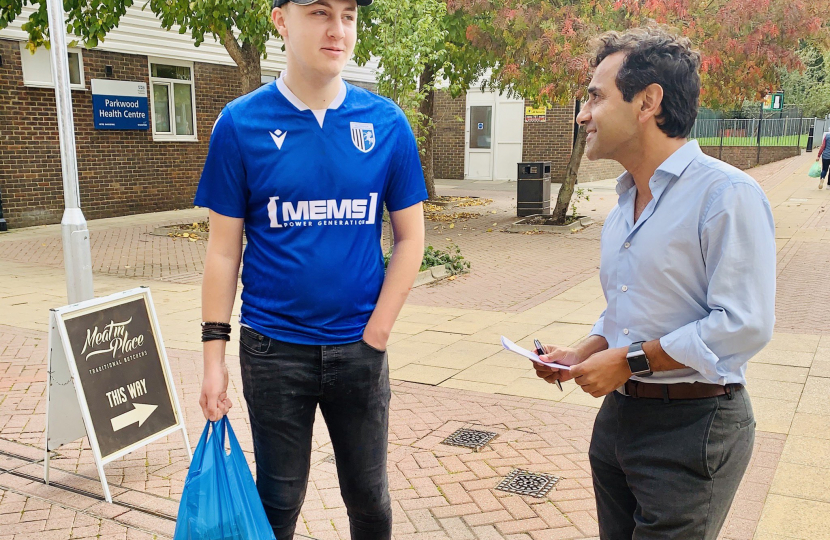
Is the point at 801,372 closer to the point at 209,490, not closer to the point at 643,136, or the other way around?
the point at 643,136

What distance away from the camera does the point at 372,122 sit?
2268 mm

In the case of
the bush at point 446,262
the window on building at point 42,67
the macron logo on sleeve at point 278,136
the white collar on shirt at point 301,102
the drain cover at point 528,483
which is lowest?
the bush at point 446,262

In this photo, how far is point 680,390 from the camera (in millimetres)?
1868

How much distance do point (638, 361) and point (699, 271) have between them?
0.87ft

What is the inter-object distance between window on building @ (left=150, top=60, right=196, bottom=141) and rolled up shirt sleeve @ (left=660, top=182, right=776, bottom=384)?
15.6m

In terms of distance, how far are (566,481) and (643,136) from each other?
2.50m

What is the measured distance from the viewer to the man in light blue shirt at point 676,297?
1.72 meters

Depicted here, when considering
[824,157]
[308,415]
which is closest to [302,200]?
[308,415]

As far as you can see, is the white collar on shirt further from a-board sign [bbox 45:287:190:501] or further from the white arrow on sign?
the white arrow on sign

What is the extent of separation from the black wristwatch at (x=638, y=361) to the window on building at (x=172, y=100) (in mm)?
15497

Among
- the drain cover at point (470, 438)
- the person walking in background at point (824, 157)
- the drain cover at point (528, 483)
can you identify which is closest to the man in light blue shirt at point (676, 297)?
the drain cover at point (528, 483)

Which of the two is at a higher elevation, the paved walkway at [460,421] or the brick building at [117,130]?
the brick building at [117,130]

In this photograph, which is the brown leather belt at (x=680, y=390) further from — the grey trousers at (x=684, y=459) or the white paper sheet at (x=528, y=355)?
the white paper sheet at (x=528, y=355)

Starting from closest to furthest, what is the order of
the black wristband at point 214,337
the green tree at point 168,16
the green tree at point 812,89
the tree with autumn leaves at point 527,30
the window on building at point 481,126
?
the black wristband at point 214,337, the tree with autumn leaves at point 527,30, the green tree at point 168,16, the window on building at point 481,126, the green tree at point 812,89
